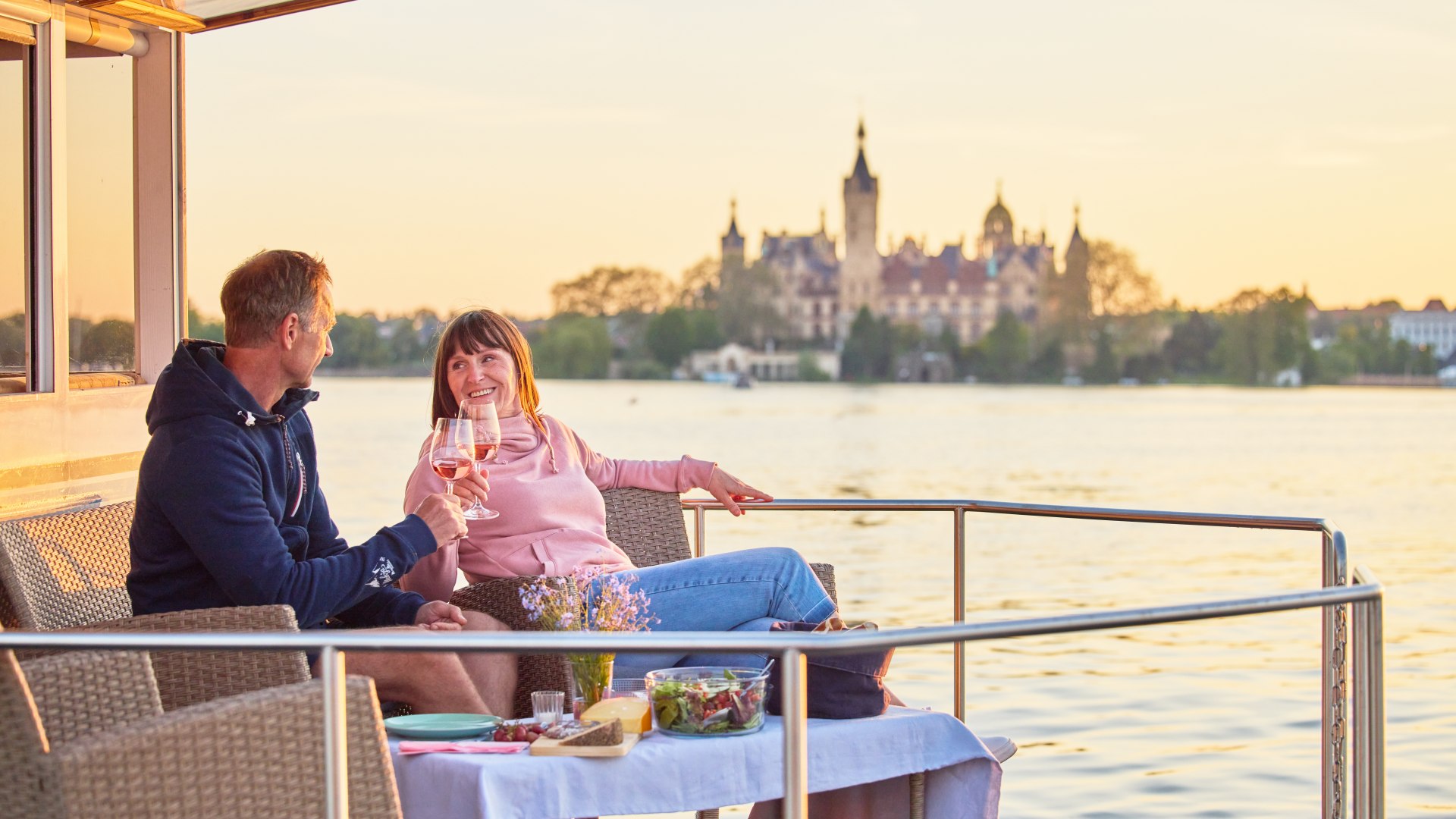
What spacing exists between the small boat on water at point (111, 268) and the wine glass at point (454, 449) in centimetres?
107

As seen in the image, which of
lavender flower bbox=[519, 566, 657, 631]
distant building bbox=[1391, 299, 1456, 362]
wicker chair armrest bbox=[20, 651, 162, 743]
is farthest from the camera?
distant building bbox=[1391, 299, 1456, 362]

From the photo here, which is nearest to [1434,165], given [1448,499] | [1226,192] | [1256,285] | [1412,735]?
[1226,192]

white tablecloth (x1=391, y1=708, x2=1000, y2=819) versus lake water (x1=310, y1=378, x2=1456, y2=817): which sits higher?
white tablecloth (x1=391, y1=708, x2=1000, y2=819)

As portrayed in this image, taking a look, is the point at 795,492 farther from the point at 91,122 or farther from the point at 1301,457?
the point at 91,122

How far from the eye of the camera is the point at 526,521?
3301 mm

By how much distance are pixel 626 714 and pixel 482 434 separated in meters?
0.66

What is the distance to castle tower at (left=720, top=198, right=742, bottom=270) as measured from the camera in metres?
104

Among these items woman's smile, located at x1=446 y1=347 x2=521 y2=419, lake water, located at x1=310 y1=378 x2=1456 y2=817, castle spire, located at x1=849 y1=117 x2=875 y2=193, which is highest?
castle spire, located at x1=849 y1=117 x2=875 y2=193

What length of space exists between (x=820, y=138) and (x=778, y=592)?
80.7 meters

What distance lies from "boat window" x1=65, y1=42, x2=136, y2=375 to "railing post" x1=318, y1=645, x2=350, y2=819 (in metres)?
2.51

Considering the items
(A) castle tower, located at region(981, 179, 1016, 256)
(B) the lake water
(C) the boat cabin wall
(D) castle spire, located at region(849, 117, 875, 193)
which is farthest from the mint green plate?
(A) castle tower, located at region(981, 179, 1016, 256)

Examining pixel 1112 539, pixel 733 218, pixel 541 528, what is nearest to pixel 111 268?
pixel 541 528

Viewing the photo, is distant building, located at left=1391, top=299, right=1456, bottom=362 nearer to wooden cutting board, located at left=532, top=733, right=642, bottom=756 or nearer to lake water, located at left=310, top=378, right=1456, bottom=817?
lake water, located at left=310, top=378, right=1456, bottom=817

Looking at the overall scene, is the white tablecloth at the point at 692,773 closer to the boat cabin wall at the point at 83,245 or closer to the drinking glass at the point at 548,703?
the drinking glass at the point at 548,703
